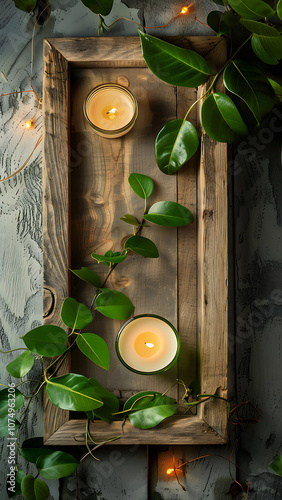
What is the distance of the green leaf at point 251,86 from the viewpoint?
828 millimetres

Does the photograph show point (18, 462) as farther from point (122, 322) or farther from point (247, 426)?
point (247, 426)

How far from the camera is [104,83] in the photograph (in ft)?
3.09

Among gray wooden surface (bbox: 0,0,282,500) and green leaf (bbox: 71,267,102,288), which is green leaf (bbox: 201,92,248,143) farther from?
green leaf (bbox: 71,267,102,288)

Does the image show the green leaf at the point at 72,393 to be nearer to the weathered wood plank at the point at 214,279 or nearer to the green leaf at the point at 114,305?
the green leaf at the point at 114,305

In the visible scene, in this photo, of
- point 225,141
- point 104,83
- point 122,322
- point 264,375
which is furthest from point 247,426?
point 104,83

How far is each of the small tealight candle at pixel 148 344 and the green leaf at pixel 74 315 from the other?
85 millimetres

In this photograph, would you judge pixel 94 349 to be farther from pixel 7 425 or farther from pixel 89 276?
pixel 7 425

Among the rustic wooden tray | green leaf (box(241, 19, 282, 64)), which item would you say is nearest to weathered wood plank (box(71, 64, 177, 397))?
the rustic wooden tray

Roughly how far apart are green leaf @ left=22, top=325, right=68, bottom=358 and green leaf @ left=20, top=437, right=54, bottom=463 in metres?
0.22

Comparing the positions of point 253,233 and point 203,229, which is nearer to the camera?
point 203,229

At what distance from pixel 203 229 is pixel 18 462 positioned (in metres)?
0.71

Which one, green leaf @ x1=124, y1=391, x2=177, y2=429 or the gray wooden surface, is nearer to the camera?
green leaf @ x1=124, y1=391, x2=177, y2=429

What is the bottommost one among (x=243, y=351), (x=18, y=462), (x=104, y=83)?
(x=18, y=462)

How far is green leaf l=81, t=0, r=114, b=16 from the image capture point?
2.89 feet
